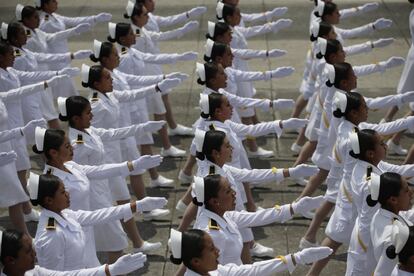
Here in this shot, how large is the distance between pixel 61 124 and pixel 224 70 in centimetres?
348

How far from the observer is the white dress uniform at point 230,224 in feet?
22.8

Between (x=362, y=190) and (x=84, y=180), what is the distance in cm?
243

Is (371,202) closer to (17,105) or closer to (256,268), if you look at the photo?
(256,268)

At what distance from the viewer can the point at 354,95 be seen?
8.58 meters

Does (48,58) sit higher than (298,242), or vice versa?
(48,58)

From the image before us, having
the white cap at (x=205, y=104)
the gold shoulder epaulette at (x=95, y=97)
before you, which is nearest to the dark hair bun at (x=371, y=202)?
the white cap at (x=205, y=104)

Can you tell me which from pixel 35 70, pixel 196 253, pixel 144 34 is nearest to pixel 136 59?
pixel 144 34

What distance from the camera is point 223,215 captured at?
7.05 metres

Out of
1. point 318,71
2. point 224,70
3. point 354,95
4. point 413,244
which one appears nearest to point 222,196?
point 413,244

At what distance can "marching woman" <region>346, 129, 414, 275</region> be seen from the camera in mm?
7344

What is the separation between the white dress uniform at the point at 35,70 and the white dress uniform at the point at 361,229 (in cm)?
438

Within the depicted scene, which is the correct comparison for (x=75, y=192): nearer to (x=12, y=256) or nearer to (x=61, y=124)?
(x=12, y=256)

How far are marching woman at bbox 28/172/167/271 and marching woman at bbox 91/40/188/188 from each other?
91.6 inches

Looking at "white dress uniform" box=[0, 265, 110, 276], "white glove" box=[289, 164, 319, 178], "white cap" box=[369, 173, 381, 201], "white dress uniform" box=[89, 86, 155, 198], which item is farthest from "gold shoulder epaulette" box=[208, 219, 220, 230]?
"white dress uniform" box=[89, 86, 155, 198]
